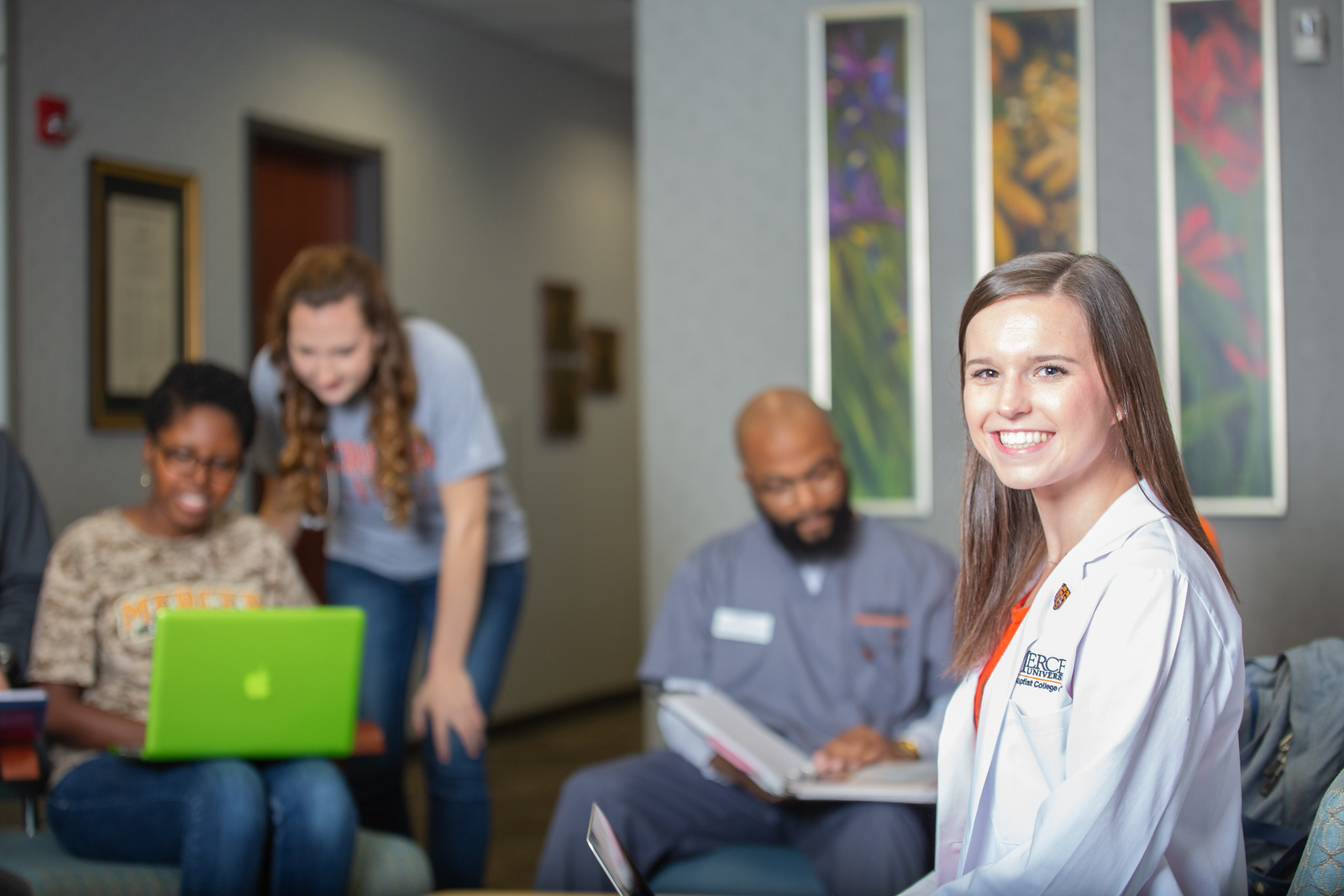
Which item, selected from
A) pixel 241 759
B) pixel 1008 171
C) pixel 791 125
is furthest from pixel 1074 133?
pixel 241 759

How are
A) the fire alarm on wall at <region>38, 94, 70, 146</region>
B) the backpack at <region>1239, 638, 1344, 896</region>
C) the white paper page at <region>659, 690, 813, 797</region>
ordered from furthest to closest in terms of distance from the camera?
1. the fire alarm on wall at <region>38, 94, 70, 146</region>
2. the white paper page at <region>659, 690, 813, 797</region>
3. the backpack at <region>1239, 638, 1344, 896</region>

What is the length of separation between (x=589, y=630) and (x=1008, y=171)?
333 centimetres

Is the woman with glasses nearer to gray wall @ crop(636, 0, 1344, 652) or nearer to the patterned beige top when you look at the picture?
the patterned beige top

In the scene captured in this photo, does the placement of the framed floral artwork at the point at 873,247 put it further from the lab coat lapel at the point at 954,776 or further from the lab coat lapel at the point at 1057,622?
the lab coat lapel at the point at 1057,622

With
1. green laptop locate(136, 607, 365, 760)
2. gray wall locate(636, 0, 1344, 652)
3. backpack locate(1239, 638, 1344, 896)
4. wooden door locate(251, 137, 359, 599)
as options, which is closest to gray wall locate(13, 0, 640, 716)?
wooden door locate(251, 137, 359, 599)

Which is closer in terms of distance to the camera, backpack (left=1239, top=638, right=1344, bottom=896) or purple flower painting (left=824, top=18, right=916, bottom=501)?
backpack (left=1239, top=638, right=1344, bottom=896)

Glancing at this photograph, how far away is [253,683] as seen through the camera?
1.91 meters

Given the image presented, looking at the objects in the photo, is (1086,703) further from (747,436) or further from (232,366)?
(232,366)

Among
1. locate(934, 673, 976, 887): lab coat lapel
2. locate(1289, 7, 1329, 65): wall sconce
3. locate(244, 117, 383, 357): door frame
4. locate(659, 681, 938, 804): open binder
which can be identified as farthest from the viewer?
locate(244, 117, 383, 357): door frame

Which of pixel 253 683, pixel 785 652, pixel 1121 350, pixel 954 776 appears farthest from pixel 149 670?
pixel 1121 350

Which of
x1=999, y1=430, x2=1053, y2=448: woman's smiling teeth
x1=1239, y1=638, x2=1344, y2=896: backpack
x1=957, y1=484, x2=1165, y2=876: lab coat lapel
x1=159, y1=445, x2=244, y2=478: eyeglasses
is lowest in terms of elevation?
x1=1239, y1=638, x2=1344, y2=896: backpack

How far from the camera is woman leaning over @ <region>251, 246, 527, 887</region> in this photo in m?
2.37

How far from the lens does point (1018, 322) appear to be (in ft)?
4.05

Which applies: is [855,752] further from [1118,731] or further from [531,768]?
[531,768]
